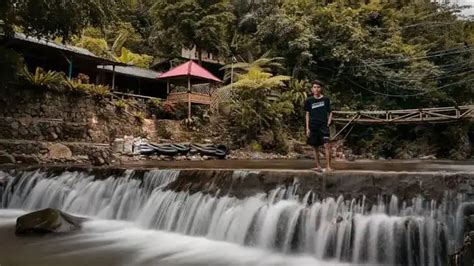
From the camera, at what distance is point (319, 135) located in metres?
7.75

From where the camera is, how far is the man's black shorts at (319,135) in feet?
25.2

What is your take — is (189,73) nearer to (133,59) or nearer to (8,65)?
(133,59)

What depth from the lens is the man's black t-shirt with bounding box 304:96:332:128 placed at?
25.0 ft

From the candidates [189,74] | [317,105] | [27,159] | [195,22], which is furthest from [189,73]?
[317,105]

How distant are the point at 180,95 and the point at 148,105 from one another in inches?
67.9

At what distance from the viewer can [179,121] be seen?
21125 millimetres

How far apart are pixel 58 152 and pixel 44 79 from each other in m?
2.95

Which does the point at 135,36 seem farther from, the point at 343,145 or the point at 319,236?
the point at 319,236

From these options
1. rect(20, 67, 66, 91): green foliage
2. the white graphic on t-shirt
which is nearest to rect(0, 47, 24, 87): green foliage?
rect(20, 67, 66, 91): green foliage

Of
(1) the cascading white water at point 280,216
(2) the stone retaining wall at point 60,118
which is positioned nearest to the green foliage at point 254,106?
(2) the stone retaining wall at point 60,118

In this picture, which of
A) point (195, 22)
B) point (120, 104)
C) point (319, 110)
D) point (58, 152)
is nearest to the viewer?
point (319, 110)

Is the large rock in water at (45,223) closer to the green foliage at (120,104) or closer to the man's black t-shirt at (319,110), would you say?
the man's black t-shirt at (319,110)

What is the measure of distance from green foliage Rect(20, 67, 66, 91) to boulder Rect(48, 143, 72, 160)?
8.19 ft

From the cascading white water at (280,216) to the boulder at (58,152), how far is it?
485 cm
